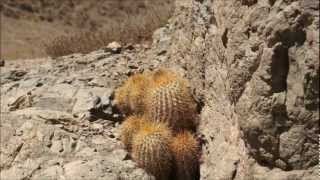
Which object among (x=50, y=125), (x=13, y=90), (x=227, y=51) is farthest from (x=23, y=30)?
(x=227, y=51)

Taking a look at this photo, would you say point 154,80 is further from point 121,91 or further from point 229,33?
point 229,33

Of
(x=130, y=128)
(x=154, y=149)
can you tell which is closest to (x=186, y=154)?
(x=154, y=149)

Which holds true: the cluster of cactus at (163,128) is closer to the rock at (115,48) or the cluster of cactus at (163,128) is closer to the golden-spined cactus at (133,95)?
the golden-spined cactus at (133,95)

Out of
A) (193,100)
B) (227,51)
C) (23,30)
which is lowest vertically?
(193,100)

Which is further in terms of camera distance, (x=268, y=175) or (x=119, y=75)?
(x=119, y=75)

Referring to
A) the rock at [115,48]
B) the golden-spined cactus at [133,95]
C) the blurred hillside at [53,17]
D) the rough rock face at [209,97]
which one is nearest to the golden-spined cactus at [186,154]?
the rough rock face at [209,97]

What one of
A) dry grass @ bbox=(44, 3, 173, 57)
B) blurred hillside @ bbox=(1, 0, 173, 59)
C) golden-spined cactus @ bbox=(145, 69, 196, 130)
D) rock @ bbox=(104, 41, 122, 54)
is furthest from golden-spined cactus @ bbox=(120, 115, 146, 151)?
blurred hillside @ bbox=(1, 0, 173, 59)

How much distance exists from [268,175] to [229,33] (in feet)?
3.58

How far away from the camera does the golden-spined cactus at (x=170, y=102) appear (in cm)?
547

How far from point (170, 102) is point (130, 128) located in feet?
1.46

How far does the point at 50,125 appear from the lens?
6.11 metres

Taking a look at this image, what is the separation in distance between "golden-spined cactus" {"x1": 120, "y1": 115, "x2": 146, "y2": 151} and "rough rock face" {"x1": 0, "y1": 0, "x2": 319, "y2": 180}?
0.37ft

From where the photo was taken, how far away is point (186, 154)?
537cm

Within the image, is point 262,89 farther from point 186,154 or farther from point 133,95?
point 133,95
